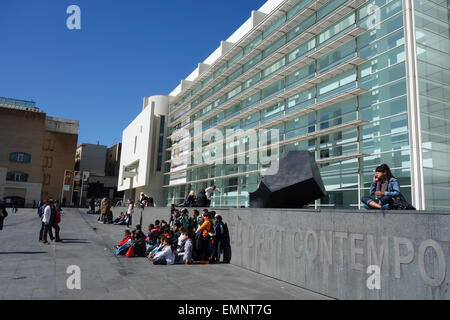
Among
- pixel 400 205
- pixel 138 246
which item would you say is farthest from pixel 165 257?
pixel 400 205

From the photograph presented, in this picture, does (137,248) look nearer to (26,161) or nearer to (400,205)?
(400,205)

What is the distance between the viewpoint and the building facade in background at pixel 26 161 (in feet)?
205

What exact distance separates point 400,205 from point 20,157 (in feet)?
236

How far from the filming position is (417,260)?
5.09 metres

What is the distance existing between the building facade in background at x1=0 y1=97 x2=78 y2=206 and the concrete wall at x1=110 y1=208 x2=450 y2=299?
212ft

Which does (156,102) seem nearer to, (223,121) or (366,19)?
(223,121)

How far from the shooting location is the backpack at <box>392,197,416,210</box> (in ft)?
19.1

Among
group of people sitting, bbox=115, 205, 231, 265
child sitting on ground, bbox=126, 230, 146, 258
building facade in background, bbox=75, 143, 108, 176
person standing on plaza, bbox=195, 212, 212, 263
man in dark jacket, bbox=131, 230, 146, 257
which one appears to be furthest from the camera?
building facade in background, bbox=75, 143, 108, 176

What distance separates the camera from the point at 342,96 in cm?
2144

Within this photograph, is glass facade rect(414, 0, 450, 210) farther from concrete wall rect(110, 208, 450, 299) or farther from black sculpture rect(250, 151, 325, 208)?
concrete wall rect(110, 208, 450, 299)

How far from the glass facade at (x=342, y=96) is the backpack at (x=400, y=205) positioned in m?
13.0

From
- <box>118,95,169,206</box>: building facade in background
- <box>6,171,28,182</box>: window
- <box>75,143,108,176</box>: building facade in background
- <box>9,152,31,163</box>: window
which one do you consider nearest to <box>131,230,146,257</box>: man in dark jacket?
<box>118,95,169,206</box>: building facade in background

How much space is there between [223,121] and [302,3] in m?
14.3

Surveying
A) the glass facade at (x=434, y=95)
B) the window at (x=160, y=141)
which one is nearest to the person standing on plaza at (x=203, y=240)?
the glass facade at (x=434, y=95)
